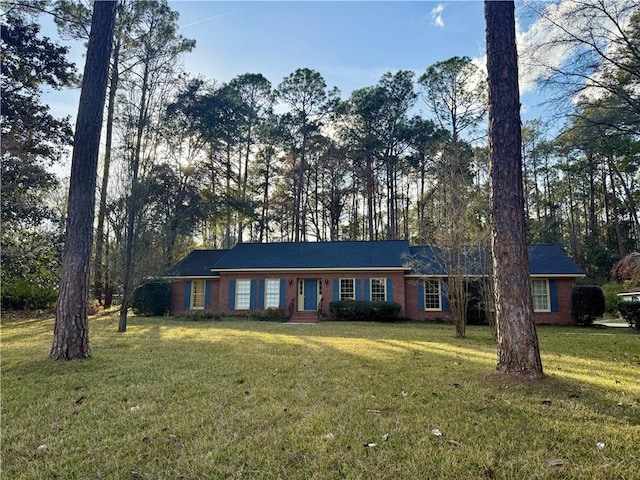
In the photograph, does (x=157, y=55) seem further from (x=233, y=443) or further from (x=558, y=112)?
(x=233, y=443)

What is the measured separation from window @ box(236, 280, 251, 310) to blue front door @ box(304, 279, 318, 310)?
9.85 feet

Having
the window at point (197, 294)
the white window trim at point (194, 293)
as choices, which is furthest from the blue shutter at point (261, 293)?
the window at point (197, 294)

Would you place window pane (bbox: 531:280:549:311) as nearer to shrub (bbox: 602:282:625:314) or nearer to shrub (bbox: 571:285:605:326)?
shrub (bbox: 571:285:605:326)

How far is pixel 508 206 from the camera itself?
5125mm

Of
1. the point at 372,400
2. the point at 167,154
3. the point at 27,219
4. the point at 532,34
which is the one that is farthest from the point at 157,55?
the point at 372,400

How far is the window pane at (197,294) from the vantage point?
20547 millimetres

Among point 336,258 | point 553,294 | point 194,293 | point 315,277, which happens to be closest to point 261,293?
point 315,277

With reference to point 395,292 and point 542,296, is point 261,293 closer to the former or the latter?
point 395,292

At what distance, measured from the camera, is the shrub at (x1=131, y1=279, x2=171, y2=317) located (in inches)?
789

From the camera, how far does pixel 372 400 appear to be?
4.14 m

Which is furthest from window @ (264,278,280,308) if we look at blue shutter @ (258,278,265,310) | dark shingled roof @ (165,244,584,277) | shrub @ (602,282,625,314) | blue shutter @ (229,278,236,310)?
shrub @ (602,282,625,314)

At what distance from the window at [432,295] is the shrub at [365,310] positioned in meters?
1.71

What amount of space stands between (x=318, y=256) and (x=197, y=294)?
23.4 ft

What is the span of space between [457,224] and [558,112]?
5.62 m
